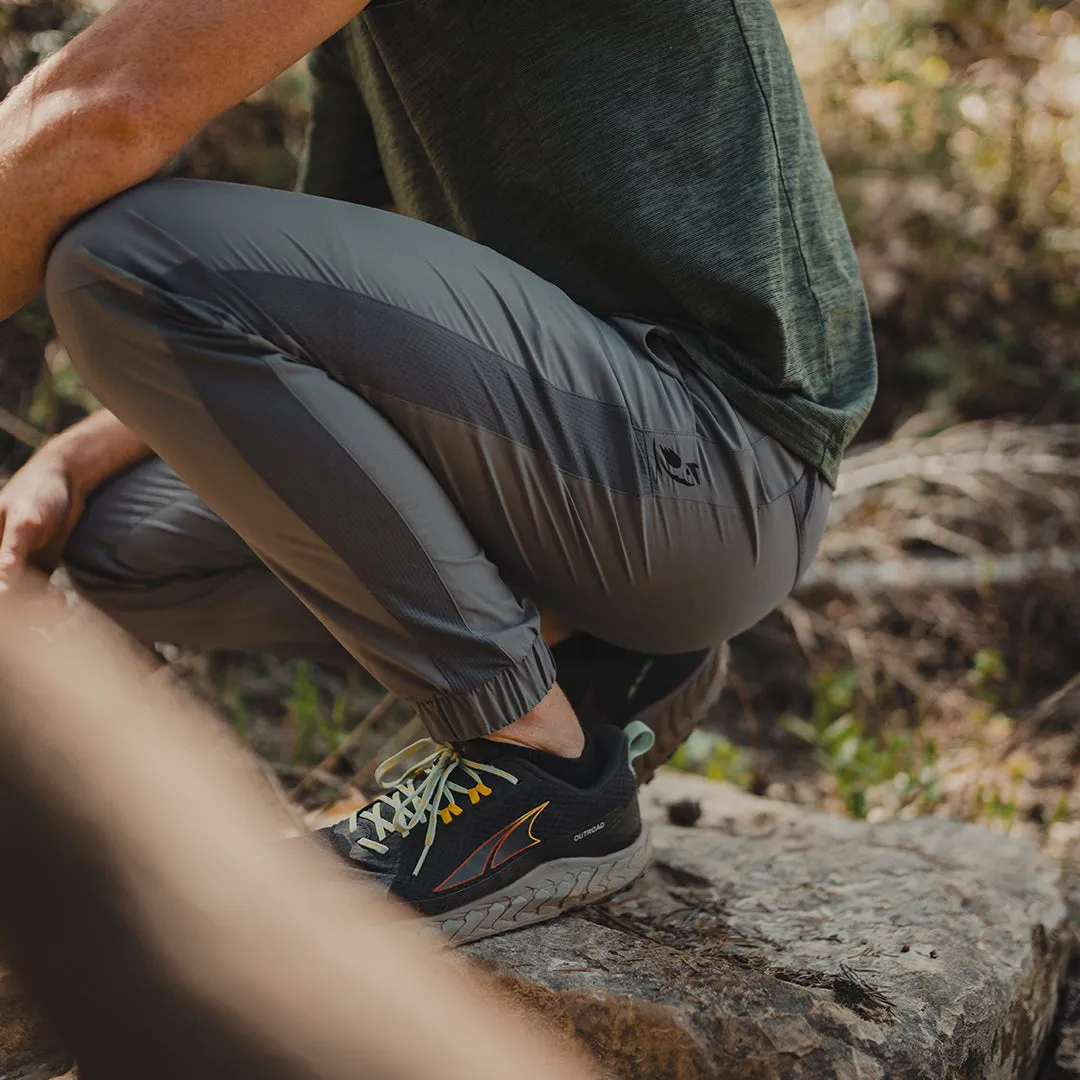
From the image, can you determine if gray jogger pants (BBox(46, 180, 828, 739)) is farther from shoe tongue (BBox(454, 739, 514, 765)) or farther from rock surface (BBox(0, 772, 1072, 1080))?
rock surface (BBox(0, 772, 1072, 1080))

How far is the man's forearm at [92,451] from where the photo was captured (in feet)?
5.65

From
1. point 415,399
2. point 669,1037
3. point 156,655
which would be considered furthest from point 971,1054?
point 156,655

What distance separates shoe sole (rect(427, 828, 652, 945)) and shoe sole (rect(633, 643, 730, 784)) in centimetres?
23

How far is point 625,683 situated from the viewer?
1741 mm

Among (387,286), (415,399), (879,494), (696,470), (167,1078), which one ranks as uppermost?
(387,286)

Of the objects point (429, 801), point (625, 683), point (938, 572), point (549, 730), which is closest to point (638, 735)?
point (625, 683)

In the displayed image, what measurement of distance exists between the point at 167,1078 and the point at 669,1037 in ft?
1.82

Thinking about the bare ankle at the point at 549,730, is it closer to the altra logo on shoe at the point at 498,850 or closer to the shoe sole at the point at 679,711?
the altra logo on shoe at the point at 498,850

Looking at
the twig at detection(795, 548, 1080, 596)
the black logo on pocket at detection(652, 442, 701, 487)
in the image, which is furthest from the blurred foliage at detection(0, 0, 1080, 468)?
the black logo on pocket at detection(652, 442, 701, 487)

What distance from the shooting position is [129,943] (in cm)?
118

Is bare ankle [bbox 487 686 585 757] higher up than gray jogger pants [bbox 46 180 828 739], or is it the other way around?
gray jogger pants [bbox 46 180 828 739]

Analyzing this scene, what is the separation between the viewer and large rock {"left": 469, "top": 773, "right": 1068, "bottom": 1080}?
1.28 meters

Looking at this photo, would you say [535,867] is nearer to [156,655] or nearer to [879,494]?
[156,655]

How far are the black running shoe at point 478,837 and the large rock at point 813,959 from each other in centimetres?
6
